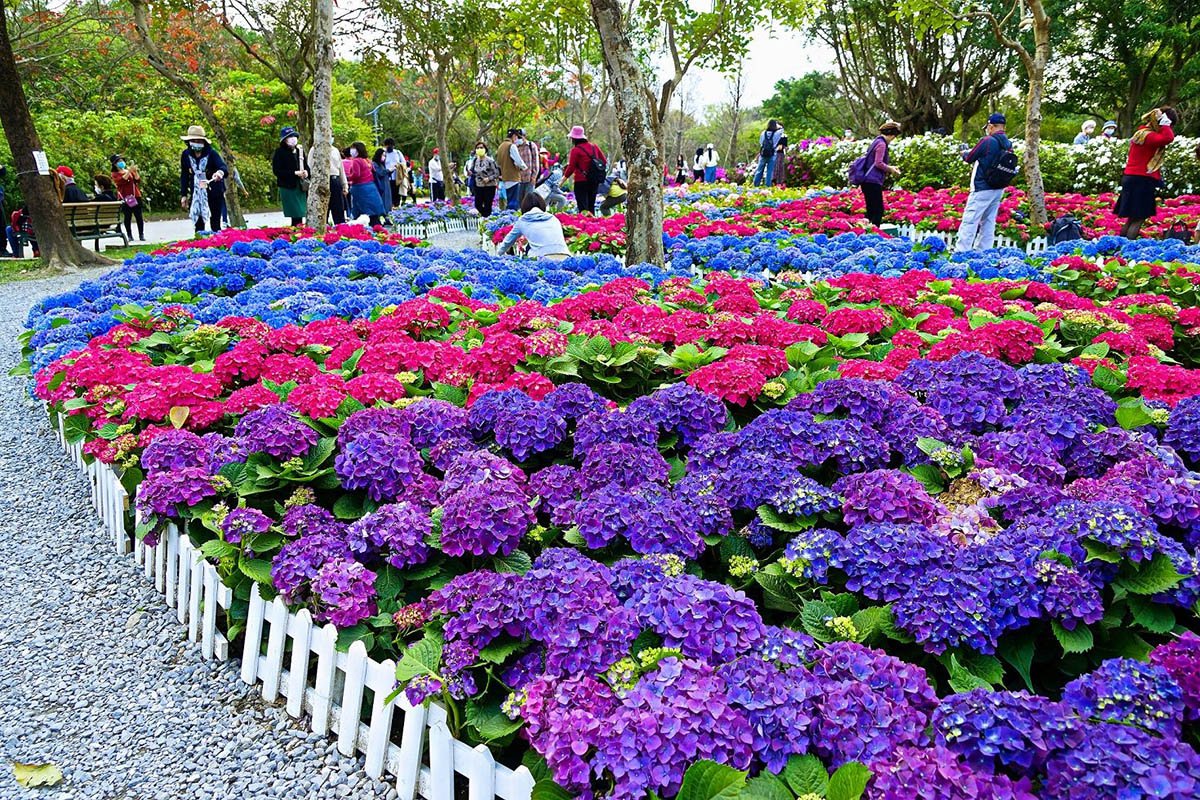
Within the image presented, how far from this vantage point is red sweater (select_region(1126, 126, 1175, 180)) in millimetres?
9820

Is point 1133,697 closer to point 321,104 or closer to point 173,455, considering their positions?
point 173,455

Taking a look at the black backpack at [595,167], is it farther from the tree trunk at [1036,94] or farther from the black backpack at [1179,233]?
the black backpack at [1179,233]

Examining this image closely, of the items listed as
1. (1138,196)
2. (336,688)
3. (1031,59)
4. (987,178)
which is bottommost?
(336,688)

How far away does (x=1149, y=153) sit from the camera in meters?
10.1

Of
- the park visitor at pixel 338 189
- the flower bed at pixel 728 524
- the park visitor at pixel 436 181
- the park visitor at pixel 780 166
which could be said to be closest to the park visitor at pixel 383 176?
the park visitor at pixel 338 189

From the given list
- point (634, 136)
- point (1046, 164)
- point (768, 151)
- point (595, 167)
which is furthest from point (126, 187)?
point (1046, 164)

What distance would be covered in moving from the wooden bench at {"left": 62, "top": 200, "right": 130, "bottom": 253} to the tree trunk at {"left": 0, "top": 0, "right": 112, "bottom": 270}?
1428 mm

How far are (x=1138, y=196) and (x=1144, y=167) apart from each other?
36cm

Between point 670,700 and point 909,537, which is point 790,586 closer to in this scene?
point 909,537

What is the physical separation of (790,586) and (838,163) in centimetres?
2291

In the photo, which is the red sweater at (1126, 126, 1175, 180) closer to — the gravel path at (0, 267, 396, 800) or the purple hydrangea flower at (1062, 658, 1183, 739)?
the purple hydrangea flower at (1062, 658, 1183, 739)

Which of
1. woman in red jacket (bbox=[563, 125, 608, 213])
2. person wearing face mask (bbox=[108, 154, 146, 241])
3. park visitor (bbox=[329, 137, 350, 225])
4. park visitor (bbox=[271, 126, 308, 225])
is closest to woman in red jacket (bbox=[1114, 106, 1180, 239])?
woman in red jacket (bbox=[563, 125, 608, 213])

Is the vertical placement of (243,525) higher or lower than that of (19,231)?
lower

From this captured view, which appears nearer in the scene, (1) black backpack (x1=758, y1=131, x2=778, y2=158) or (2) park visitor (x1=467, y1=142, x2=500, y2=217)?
(2) park visitor (x1=467, y1=142, x2=500, y2=217)
